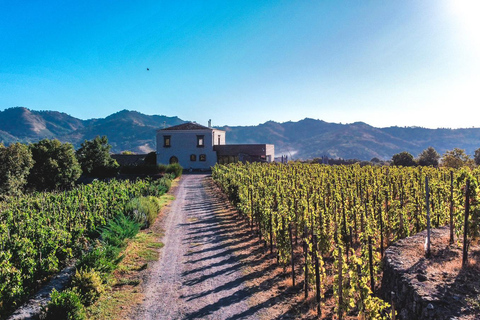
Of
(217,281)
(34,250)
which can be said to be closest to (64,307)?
(34,250)

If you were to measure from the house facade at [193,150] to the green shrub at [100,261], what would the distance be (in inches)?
1575

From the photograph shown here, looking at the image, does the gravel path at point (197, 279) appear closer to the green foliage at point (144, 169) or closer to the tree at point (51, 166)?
the green foliage at point (144, 169)

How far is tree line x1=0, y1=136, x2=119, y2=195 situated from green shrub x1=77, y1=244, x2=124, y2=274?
88.3 feet

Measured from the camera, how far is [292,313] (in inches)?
278

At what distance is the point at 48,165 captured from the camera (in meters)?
34.7

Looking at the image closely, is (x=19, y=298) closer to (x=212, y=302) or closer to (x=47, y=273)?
(x=47, y=273)

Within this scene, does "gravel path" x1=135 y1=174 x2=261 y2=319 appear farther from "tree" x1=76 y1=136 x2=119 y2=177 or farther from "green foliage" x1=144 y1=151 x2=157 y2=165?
"green foliage" x1=144 y1=151 x2=157 y2=165

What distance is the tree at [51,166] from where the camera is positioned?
34.6m

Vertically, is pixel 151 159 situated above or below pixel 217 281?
above

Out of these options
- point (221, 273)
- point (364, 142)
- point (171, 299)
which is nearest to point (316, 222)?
point (221, 273)

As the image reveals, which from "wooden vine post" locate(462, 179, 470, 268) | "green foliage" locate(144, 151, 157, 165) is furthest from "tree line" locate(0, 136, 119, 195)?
"wooden vine post" locate(462, 179, 470, 268)

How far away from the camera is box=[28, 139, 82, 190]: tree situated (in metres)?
34.6

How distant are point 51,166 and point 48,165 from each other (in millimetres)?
412

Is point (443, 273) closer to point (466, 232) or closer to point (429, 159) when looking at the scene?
point (466, 232)
